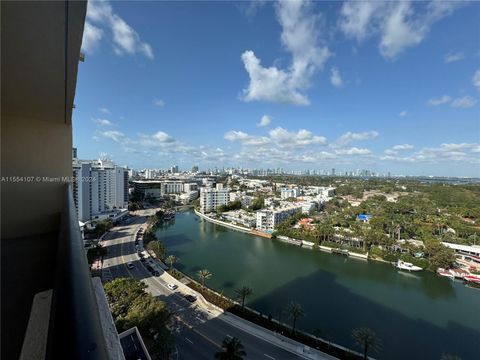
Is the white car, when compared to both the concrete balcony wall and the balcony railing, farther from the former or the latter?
the balcony railing

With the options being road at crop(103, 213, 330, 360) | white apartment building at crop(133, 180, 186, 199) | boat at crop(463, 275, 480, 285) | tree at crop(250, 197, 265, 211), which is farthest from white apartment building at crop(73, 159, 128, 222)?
boat at crop(463, 275, 480, 285)

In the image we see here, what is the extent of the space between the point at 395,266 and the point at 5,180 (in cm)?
906

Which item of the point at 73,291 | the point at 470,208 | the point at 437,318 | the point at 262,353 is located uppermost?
the point at 73,291

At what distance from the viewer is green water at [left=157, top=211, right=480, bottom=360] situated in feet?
13.8

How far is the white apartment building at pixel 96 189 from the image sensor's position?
10234 millimetres

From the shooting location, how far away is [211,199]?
609 inches

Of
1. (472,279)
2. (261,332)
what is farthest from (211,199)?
(472,279)

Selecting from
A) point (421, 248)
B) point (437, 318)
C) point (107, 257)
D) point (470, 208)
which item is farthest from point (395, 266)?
point (470, 208)

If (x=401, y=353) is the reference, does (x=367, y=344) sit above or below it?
above

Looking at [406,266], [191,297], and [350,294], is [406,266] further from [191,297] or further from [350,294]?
[191,297]

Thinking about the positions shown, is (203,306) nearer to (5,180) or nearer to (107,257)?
(107,257)

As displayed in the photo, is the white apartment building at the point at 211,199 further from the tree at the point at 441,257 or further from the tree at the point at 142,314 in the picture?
the tree at the point at 441,257

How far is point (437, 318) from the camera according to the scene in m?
4.88

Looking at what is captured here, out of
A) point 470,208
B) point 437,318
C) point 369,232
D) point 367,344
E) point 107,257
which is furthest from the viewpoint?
point 470,208
